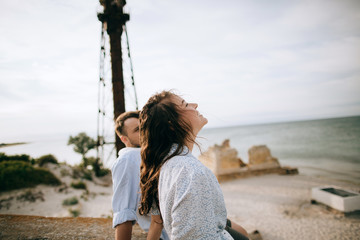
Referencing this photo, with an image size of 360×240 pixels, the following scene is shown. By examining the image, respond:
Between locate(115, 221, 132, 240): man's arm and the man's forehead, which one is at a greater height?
the man's forehead

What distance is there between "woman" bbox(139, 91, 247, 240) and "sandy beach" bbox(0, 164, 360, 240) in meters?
7.01

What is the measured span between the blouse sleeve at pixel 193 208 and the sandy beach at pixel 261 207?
7.11m

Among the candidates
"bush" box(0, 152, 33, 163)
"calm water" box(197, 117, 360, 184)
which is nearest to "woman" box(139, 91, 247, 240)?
"calm water" box(197, 117, 360, 184)

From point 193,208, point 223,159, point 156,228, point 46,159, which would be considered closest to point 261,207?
point 223,159

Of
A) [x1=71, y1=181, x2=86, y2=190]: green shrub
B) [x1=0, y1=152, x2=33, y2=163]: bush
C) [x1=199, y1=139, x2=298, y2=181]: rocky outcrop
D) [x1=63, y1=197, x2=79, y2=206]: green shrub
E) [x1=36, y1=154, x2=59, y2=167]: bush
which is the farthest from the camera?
→ [x1=199, y1=139, x2=298, y2=181]: rocky outcrop

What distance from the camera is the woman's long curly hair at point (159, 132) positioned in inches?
40.7

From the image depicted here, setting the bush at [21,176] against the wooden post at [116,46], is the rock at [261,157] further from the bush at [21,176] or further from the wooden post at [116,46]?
the bush at [21,176]

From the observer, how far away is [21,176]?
→ 1010cm

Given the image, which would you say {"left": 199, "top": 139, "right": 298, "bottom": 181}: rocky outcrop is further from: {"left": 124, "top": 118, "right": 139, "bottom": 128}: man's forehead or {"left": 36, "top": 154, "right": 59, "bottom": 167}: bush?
{"left": 36, "top": 154, "right": 59, "bottom": 167}: bush

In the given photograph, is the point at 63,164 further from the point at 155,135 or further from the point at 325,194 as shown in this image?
the point at 325,194

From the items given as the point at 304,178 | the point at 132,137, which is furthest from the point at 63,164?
the point at 304,178

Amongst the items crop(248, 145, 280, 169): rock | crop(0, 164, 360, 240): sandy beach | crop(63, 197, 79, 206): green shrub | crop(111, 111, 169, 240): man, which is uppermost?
crop(111, 111, 169, 240): man

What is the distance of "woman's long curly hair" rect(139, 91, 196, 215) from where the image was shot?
1.03 m

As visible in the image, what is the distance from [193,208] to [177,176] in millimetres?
162
